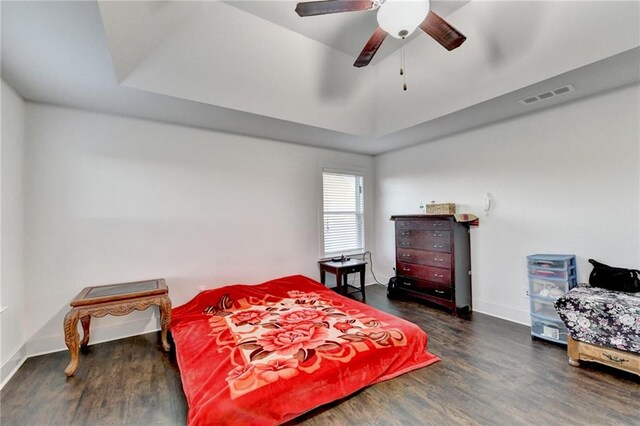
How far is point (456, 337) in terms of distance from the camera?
9.39 ft

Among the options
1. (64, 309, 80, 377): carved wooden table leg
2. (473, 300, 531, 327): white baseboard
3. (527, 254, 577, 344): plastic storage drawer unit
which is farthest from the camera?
(473, 300, 531, 327): white baseboard

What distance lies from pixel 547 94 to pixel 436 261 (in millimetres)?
2190

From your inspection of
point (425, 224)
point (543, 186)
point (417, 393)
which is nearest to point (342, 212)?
point (425, 224)

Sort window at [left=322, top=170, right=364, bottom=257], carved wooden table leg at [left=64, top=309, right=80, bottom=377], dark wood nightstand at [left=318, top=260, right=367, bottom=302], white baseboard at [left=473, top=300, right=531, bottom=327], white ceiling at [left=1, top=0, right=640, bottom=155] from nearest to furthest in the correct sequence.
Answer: white ceiling at [left=1, top=0, right=640, bottom=155]
carved wooden table leg at [left=64, top=309, right=80, bottom=377]
white baseboard at [left=473, top=300, right=531, bottom=327]
dark wood nightstand at [left=318, top=260, right=367, bottom=302]
window at [left=322, top=170, right=364, bottom=257]

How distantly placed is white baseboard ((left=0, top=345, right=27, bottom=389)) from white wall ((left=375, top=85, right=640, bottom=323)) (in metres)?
4.89

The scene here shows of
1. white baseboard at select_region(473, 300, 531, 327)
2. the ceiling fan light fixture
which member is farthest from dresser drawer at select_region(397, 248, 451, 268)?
the ceiling fan light fixture

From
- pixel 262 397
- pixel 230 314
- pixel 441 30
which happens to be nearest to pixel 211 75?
pixel 441 30

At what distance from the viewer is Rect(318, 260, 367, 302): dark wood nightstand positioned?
158 inches

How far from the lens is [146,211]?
10.5ft

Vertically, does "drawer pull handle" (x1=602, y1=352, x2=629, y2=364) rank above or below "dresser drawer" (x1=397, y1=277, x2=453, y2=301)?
below

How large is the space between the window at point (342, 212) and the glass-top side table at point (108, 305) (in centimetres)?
255

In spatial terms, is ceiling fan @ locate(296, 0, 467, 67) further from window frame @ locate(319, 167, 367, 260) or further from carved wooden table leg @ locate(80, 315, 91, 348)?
carved wooden table leg @ locate(80, 315, 91, 348)

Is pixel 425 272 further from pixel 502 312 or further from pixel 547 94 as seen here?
pixel 547 94

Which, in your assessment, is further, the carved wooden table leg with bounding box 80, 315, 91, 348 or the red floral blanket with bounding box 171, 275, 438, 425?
the carved wooden table leg with bounding box 80, 315, 91, 348
